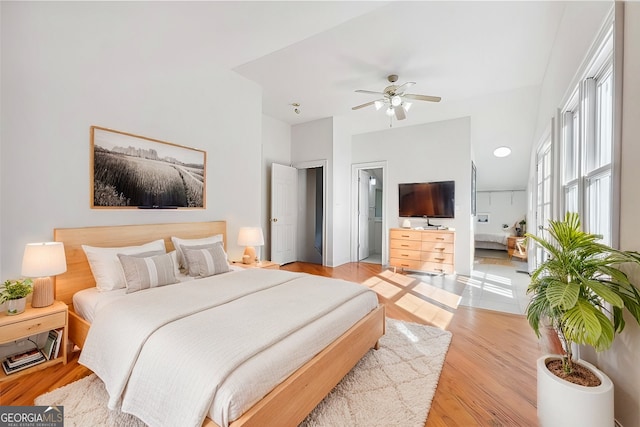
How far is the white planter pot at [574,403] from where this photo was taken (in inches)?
47.2

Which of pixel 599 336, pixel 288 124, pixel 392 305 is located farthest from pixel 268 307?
pixel 288 124

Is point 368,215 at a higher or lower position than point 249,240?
higher

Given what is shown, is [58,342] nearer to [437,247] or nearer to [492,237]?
[437,247]

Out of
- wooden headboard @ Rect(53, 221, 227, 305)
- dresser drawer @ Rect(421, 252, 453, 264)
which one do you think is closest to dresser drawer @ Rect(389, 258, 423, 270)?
dresser drawer @ Rect(421, 252, 453, 264)

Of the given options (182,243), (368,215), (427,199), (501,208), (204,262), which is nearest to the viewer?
(204,262)

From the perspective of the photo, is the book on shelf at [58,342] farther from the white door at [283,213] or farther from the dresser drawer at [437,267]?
the dresser drawer at [437,267]

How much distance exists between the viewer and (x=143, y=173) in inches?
112

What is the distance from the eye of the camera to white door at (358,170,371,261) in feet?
20.9

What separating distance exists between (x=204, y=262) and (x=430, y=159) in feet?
14.7

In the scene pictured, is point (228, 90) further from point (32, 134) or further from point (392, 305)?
point (392, 305)

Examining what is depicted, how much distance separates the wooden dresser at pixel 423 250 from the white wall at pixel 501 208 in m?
3.72

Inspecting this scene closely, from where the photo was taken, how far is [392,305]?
348 centimetres

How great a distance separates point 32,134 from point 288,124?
4.29 m

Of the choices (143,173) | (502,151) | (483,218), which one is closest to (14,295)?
(143,173)
